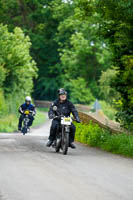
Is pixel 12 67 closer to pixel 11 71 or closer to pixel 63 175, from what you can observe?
pixel 11 71

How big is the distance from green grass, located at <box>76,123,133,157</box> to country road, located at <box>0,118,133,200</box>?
0.45 meters

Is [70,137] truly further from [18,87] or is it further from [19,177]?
[18,87]

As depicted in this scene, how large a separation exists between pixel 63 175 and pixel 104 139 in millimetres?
6386

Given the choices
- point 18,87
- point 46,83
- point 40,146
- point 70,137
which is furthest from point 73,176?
point 46,83

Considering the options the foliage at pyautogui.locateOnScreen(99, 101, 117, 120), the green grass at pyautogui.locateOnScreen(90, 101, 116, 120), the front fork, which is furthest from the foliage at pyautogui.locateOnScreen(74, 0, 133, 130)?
the foliage at pyautogui.locateOnScreen(99, 101, 117, 120)

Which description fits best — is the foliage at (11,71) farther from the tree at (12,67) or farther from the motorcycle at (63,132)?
the motorcycle at (63,132)

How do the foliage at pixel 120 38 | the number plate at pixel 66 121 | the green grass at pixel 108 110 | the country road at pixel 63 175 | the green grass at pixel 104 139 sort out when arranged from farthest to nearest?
the green grass at pixel 108 110
the foliage at pixel 120 38
the green grass at pixel 104 139
the number plate at pixel 66 121
the country road at pixel 63 175

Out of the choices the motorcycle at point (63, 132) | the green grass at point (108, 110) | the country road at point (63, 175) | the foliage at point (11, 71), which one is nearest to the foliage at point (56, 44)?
the green grass at point (108, 110)

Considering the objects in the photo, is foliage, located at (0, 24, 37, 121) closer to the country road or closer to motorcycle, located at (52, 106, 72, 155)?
motorcycle, located at (52, 106, 72, 155)

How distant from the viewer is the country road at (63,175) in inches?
324

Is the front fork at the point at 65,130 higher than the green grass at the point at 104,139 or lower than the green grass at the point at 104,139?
higher

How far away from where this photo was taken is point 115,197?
811cm

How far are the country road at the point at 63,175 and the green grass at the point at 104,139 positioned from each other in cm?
45

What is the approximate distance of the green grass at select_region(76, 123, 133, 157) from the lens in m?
14.6
